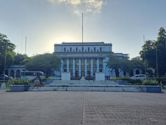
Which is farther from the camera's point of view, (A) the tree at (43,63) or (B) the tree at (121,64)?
(B) the tree at (121,64)

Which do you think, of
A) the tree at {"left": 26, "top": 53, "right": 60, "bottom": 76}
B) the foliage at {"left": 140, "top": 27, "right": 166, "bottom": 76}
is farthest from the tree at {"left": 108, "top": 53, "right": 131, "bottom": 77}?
the foliage at {"left": 140, "top": 27, "right": 166, "bottom": 76}

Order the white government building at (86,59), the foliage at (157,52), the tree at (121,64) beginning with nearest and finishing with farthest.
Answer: the foliage at (157,52)
the tree at (121,64)
the white government building at (86,59)

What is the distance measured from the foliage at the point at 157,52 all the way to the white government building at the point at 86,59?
36.5 m

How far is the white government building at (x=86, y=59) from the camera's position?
97.8m

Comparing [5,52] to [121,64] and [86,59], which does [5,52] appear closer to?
[121,64]

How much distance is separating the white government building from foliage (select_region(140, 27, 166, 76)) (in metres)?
36.5

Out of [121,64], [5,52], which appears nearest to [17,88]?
[5,52]

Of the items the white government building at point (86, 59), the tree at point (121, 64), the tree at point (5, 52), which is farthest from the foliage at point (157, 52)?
the white government building at point (86, 59)

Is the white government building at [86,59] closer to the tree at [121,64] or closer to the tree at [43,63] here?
the tree at [121,64]

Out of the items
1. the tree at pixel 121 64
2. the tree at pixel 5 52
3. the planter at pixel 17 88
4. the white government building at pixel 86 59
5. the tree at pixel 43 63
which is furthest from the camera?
the white government building at pixel 86 59

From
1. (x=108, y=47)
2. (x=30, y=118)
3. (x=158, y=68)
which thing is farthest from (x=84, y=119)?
(x=108, y=47)

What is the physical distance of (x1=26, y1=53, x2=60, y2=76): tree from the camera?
72.9m

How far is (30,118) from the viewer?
1058 centimetres

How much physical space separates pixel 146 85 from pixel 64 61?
68677 mm
